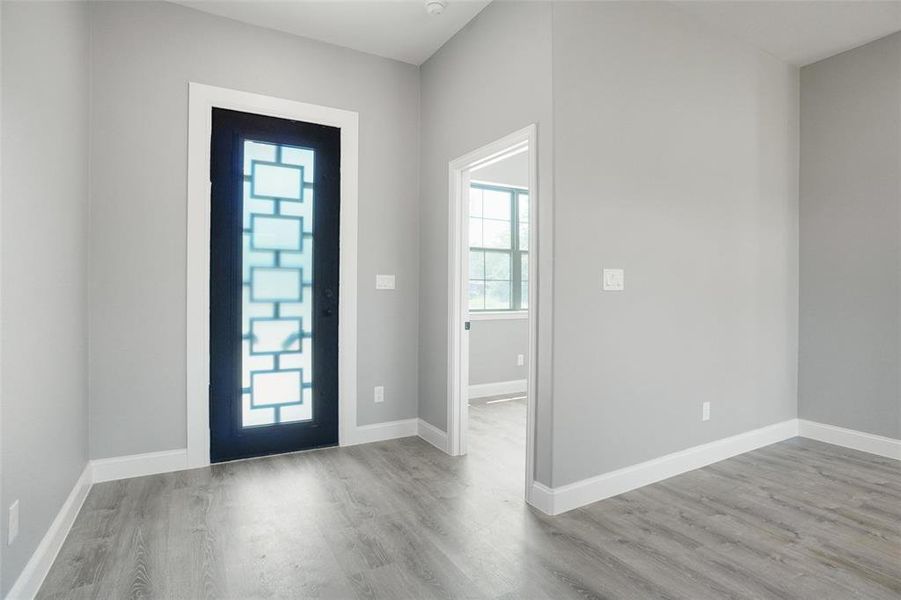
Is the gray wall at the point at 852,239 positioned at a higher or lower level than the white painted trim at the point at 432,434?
higher

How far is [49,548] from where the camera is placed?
199cm

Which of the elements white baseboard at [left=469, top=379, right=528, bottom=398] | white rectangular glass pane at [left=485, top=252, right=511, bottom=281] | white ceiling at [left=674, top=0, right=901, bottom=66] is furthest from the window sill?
white ceiling at [left=674, top=0, right=901, bottom=66]

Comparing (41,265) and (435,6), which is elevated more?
(435,6)

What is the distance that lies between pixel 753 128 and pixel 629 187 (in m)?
1.56

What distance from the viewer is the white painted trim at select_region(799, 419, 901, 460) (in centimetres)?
342

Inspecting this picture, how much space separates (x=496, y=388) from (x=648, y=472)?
2.57m

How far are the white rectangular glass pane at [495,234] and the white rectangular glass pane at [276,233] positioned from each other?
268cm

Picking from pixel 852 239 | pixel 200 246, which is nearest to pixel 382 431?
pixel 200 246

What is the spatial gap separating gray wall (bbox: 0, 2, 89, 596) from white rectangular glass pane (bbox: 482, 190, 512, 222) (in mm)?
3829

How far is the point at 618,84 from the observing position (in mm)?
2752

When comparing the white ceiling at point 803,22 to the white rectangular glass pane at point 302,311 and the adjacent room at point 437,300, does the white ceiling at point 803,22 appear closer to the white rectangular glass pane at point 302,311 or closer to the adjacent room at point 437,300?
the adjacent room at point 437,300

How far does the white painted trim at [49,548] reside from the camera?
171cm

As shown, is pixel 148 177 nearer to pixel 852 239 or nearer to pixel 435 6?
pixel 435 6

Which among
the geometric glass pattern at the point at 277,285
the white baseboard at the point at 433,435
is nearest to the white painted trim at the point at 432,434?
the white baseboard at the point at 433,435
